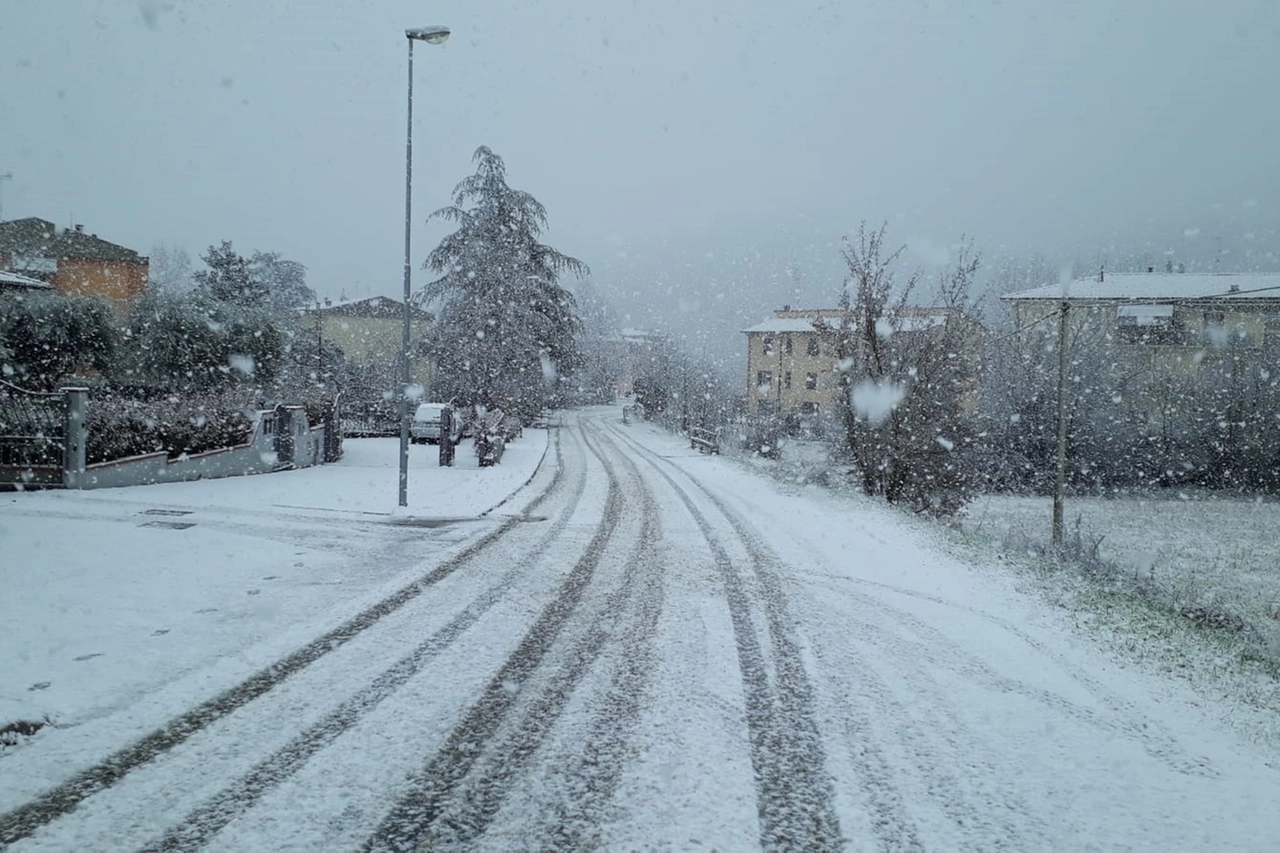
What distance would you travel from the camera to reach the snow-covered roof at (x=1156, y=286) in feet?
141

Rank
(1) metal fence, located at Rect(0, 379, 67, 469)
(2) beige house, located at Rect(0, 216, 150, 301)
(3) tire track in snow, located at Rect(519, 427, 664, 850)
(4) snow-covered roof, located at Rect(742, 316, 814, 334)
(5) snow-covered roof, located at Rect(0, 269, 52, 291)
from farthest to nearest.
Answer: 1. (4) snow-covered roof, located at Rect(742, 316, 814, 334)
2. (2) beige house, located at Rect(0, 216, 150, 301)
3. (5) snow-covered roof, located at Rect(0, 269, 52, 291)
4. (1) metal fence, located at Rect(0, 379, 67, 469)
5. (3) tire track in snow, located at Rect(519, 427, 664, 850)

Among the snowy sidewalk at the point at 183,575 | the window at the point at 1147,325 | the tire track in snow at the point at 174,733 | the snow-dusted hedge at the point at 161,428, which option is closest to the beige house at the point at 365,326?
the snow-dusted hedge at the point at 161,428

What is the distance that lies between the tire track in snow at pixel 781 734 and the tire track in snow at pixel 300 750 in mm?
2481

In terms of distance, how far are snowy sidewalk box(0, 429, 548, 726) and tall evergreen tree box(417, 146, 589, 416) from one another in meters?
19.9

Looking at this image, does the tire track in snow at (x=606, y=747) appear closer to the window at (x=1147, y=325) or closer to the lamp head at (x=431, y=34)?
the lamp head at (x=431, y=34)

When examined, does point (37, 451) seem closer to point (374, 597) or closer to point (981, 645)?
point (374, 597)

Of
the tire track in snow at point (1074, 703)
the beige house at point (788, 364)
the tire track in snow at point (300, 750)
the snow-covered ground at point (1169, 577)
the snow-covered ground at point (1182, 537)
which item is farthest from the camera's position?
the beige house at point (788, 364)

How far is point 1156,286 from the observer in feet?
149

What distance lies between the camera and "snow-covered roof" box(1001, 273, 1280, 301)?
4288 cm

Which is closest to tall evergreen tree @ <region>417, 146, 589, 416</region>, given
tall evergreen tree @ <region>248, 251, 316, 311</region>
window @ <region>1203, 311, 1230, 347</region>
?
window @ <region>1203, 311, 1230, 347</region>

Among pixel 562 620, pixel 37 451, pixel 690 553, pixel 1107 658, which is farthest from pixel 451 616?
pixel 37 451

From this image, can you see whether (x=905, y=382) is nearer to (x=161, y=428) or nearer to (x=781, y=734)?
(x=781, y=734)

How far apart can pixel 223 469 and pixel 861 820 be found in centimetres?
1676

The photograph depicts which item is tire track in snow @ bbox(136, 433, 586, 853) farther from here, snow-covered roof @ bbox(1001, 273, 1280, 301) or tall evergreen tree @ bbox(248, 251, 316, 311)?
tall evergreen tree @ bbox(248, 251, 316, 311)
